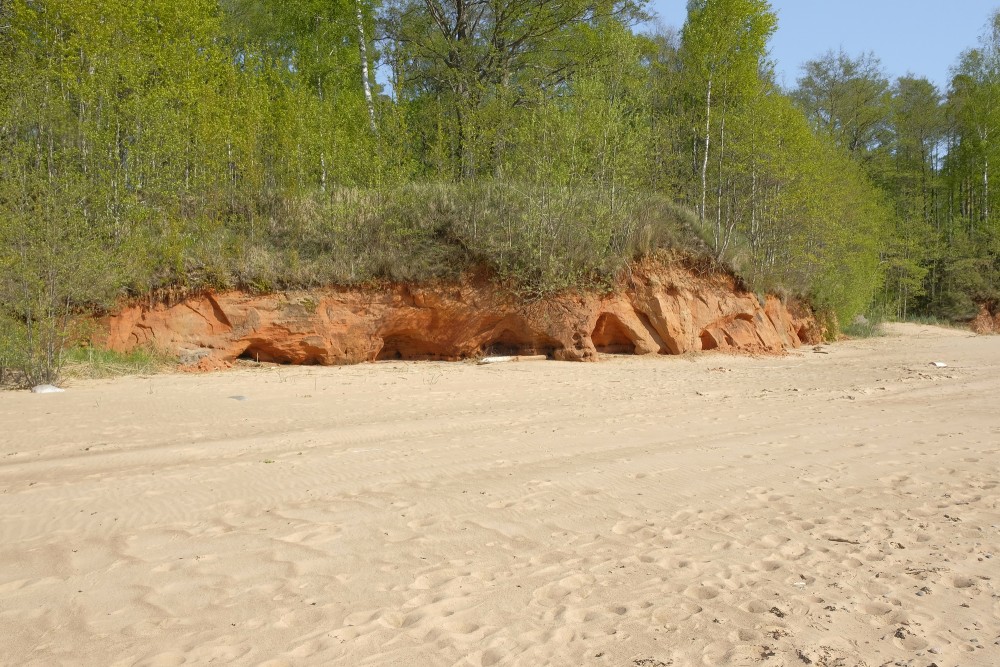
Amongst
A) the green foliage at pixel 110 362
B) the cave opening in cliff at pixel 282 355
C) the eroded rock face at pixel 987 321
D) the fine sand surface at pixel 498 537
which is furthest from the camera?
the eroded rock face at pixel 987 321

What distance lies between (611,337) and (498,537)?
46.8 feet

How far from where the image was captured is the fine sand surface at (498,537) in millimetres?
3031

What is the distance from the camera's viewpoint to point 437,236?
17281mm

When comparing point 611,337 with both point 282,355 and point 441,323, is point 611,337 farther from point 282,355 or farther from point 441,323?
point 282,355

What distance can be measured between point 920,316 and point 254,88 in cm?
3360

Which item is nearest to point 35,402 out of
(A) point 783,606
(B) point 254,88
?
(A) point 783,606

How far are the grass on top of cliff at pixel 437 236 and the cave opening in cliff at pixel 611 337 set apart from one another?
3.63 feet

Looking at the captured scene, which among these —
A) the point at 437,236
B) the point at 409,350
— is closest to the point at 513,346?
the point at 409,350

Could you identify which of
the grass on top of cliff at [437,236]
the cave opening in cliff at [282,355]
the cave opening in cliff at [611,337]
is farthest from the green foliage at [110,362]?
the cave opening in cliff at [611,337]

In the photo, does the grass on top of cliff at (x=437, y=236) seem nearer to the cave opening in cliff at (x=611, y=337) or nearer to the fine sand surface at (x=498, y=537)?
the cave opening in cliff at (x=611, y=337)

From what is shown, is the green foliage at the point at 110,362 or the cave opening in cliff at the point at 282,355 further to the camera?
the cave opening in cliff at the point at 282,355

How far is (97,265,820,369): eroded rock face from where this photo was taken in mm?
14984

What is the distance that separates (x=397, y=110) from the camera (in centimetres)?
1909

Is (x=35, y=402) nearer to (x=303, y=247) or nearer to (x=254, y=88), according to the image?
(x=303, y=247)
